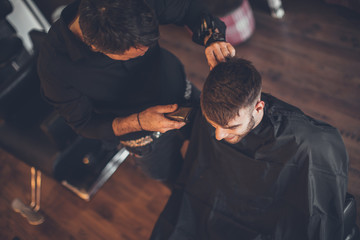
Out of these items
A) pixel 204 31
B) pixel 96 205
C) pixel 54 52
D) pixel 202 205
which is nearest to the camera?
pixel 54 52

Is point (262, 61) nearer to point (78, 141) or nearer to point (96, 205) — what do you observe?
point (78, 141)

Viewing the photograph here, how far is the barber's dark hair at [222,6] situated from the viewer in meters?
2.34

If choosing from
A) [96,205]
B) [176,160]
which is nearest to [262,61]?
[176,160]

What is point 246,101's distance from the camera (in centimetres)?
99

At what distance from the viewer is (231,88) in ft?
3.20

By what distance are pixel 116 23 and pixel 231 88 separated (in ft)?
1.47

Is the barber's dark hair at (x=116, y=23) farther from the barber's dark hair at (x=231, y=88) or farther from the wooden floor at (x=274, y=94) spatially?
the wooden floor at (x=274, y=94)

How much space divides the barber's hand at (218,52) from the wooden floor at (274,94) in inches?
49.2

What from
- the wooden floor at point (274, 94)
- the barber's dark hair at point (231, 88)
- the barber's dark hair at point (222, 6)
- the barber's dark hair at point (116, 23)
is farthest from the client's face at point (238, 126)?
the barber's dark hair at point (222, 6)

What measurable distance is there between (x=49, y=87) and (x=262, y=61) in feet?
6.34

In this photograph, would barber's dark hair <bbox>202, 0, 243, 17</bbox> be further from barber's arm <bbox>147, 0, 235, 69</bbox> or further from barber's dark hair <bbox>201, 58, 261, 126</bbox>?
barber's dark hair <bbox>201, 58, 261, 126</bbox>

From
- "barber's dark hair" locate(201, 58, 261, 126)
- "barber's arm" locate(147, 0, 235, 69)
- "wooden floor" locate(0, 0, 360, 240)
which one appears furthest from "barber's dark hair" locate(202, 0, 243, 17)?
"barber's dark hair" locate(201, 58, 261, 126)

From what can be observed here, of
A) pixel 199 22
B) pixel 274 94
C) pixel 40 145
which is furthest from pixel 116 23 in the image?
pixel 274 94

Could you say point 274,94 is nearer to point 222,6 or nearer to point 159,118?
point 222,6
